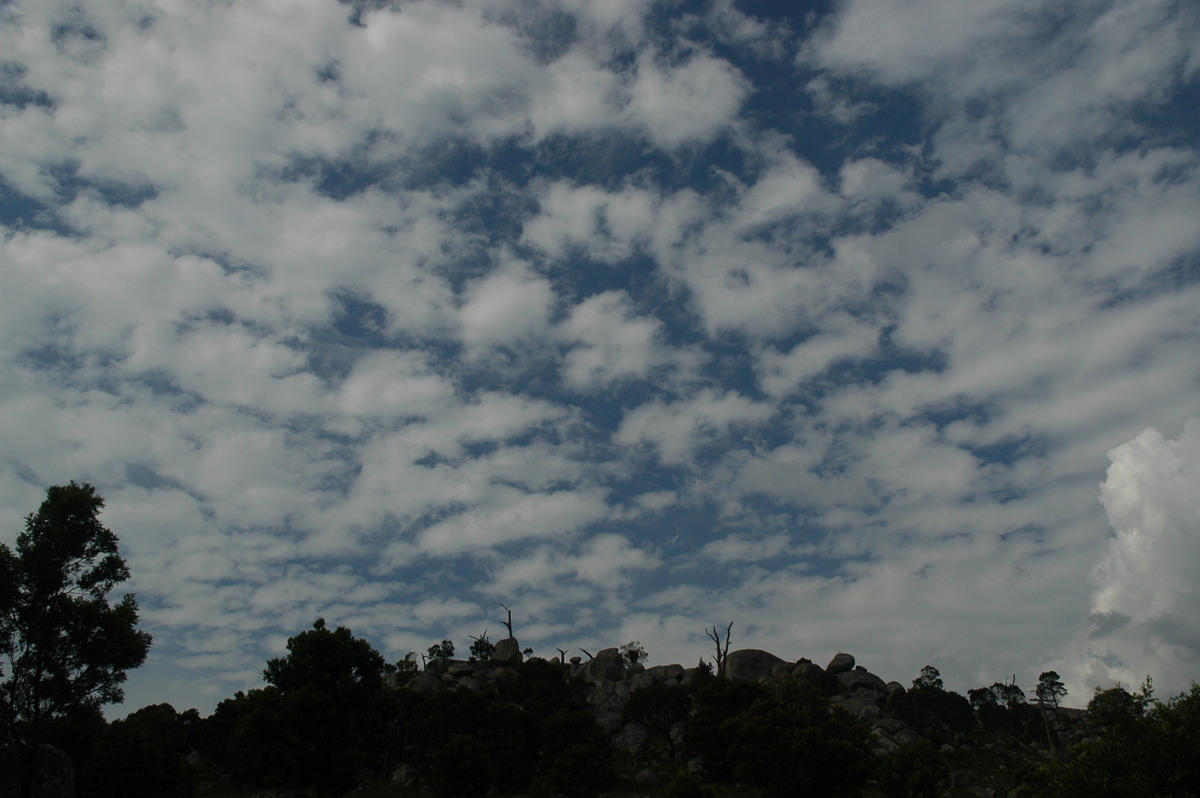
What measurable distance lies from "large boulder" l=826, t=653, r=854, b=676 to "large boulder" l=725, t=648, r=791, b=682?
7220mm

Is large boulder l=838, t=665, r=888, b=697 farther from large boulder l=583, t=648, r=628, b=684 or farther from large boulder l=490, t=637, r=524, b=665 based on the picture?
large boulder l=490, t=637, r=524, b=665

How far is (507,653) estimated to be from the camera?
110 m

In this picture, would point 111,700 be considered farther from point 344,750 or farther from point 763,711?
point 763,711

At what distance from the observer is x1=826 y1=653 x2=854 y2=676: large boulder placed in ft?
352

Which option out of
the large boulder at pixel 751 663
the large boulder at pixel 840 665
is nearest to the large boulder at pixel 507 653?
the large boulder at pixel 751 663

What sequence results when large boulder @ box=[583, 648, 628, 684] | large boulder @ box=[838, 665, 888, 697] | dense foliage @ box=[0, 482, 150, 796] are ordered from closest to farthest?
1. dense foliage @ box=[0, 482, 150, 796]
2. large boulder @ box=[838, 665, 888, 697]
3. large boulder @ box=[583, 648, 628, 684]

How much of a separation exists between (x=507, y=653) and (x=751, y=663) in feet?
115

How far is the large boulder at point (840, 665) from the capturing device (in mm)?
107312

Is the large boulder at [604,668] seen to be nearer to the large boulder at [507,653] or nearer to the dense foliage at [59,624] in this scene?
the large boulder at [507,653]

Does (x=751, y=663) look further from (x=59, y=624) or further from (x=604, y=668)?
(x=59, y=624)

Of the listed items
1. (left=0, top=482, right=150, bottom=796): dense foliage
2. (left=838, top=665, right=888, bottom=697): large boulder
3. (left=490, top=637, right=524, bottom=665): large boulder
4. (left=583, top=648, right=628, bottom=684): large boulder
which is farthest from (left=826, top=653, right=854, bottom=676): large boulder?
(left=0, top=482, right=150, bottom=796): dense foliage

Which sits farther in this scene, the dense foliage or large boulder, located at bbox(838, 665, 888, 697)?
large boulder, located at bbox(838, 665, 888, 697)

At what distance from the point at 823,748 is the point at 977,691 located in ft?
237

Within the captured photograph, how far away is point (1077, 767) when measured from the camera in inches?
1022
